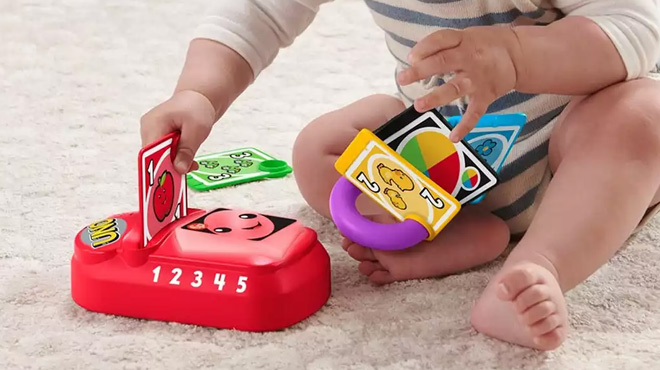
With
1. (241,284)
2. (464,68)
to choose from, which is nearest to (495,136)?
(464,68)

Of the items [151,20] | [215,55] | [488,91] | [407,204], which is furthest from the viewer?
[151,20]

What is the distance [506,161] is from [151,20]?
116 centimetres

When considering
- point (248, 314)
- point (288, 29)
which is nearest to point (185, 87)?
point (288, 29)

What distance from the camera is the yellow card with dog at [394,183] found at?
853 millimetres

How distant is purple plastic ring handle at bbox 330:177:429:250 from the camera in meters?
0.86

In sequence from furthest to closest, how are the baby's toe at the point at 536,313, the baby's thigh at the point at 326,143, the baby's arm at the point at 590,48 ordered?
1. the baby's thigh at the point at 326,143
2. the baby's arm at the point at 590,48
3. the baby's toe at the point at 536,313

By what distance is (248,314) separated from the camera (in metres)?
0.77

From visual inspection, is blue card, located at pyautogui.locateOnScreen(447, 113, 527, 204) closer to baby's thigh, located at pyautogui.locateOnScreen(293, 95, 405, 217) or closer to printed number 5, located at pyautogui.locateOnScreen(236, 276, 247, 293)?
baby's thigh, located at pyautogui.locateOnScreen(293, 95, 405, 217)

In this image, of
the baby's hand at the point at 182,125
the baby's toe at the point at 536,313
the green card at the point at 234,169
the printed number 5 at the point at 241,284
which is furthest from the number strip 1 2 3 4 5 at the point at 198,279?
the green card at the point at 234,169

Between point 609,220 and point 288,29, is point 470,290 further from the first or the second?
point 288,29

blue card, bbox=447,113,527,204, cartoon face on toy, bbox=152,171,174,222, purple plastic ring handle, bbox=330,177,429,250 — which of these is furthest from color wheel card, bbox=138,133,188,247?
blue card, bbox=447,113,527,204

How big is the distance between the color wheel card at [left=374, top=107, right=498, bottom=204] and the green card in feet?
1.02

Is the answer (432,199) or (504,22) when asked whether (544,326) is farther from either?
(504,22)

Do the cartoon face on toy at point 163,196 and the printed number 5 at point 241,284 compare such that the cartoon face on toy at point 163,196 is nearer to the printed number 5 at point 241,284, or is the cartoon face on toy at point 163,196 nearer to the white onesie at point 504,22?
the printed number 5 at point 241,284
